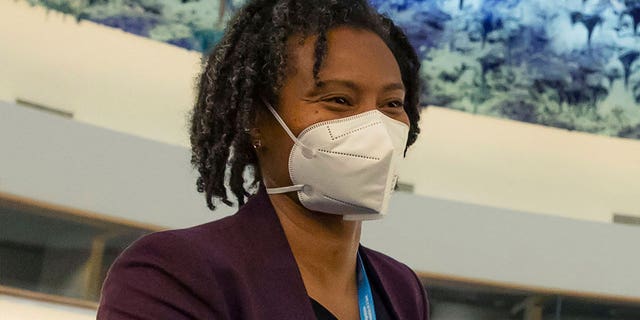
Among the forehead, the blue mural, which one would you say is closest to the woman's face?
the forehead

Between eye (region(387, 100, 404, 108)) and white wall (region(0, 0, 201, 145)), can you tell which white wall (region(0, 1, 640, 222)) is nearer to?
white wall (region(0, 0, 201, 145))

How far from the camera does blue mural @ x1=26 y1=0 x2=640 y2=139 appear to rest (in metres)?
3.72

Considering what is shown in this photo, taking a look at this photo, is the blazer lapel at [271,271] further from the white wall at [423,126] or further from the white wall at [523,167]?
the white wall at [523,167]

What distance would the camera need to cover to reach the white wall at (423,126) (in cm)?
298

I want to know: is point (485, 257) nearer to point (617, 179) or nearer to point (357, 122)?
point (617, 179)

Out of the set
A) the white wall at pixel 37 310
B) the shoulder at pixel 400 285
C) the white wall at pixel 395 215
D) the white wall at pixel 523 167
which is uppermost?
the white wall at pixel 523 167

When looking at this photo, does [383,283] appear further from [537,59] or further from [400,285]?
[537,59]

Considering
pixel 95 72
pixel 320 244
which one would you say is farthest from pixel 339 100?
pixel 95 72

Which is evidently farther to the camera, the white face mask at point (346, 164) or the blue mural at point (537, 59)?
the blue mural at point (537, 59)

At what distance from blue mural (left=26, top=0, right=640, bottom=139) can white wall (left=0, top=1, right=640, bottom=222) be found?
78 mm

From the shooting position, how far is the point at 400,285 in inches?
45.2

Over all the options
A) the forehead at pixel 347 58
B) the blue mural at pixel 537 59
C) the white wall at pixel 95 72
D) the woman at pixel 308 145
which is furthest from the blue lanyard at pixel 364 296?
the blue mural at pixel 537 59

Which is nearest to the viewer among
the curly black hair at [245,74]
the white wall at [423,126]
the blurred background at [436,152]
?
the curly black hair at [245,74]

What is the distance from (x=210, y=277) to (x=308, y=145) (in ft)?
0.78
